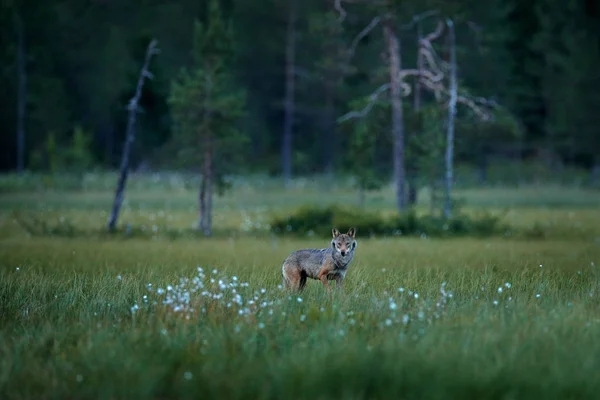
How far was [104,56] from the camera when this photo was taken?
3228 inches

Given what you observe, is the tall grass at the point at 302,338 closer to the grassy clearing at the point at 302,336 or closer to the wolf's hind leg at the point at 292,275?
the grassy clearing at the point at 302,336

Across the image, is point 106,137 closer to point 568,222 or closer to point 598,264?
point 568,222

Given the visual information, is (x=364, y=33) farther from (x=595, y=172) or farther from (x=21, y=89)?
(x=21, y=89)

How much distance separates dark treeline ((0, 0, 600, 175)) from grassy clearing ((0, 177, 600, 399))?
1639 inches

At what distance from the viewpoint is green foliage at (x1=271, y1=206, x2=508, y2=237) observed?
27656 mm

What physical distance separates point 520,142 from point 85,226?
54.2 meters

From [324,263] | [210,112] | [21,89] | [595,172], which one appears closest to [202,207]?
[210,112]

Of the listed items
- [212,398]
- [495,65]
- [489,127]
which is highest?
[495,65]

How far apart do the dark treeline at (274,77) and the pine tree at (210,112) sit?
81.9 feet

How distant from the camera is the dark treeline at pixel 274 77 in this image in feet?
214

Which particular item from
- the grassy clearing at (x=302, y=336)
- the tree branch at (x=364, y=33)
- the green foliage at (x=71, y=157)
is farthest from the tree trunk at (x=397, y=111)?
the green foliage at (x=71, y=157)

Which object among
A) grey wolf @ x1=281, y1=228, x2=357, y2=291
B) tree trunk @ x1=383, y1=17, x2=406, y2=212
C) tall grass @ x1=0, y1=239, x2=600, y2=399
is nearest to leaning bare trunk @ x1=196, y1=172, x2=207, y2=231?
tree trunk @ x1=383, y1=17, x2=406, y2=212

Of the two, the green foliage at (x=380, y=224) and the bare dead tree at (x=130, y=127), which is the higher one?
the bare dead tree at (x=130, y=127)

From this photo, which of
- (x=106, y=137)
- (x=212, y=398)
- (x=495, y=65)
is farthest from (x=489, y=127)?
(x=106, y=137)
